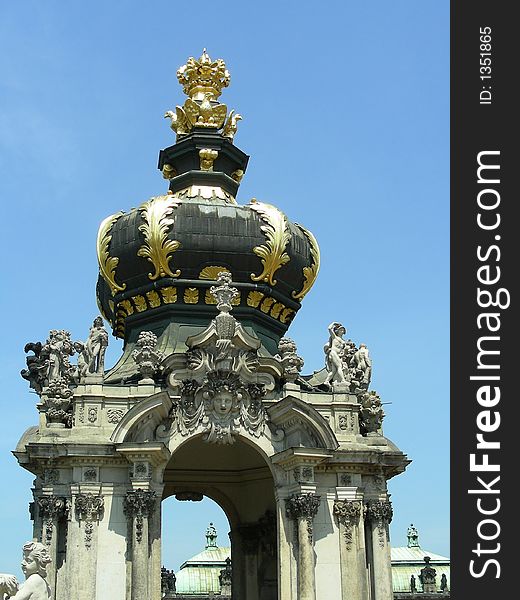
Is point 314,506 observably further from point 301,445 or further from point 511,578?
point 511,578

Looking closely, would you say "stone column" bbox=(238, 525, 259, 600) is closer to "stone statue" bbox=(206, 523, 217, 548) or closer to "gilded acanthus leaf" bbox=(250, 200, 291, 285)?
"gilded acanthus leaf" bbox=(250, 200, 291, 285)

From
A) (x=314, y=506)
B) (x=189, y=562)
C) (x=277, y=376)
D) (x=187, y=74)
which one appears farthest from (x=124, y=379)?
(x=189, y=562)

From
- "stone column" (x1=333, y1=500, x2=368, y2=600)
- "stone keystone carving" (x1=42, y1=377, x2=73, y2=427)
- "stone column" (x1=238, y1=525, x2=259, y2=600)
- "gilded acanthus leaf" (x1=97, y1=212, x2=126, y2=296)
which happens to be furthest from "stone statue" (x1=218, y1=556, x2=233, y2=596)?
"stone keystone carving" (x1=42, y1=377, x2=73, y2=427)

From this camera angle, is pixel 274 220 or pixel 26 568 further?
Result: pixel 274 220

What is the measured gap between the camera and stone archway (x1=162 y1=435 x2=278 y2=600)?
36750 millimetres

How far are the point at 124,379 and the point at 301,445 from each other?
18.8 feet

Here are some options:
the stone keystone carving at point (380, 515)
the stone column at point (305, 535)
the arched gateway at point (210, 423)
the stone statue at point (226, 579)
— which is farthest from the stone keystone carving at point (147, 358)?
the stone statue at point (226, 579)

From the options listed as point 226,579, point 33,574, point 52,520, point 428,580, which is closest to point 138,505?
point 52,520

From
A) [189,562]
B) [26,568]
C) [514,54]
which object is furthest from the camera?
[189,562]

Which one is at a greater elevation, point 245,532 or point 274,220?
point 274,220

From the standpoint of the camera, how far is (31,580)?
19.3m

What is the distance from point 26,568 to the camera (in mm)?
19688

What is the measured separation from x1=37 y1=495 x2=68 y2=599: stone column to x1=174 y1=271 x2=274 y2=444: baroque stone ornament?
155 inches

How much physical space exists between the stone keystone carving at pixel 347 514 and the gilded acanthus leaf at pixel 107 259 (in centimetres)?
1027
